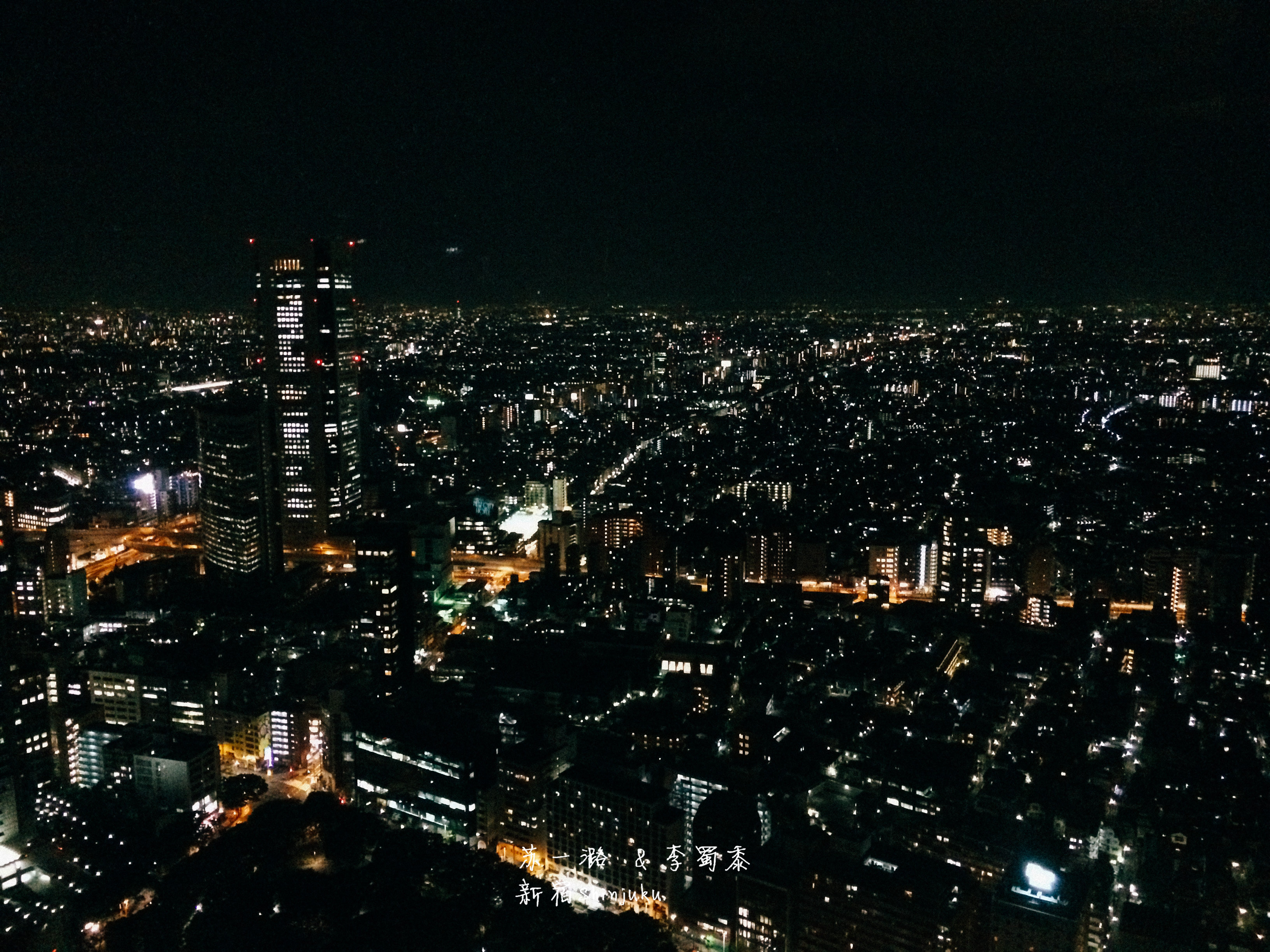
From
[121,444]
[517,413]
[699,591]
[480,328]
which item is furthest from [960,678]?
[480,328]

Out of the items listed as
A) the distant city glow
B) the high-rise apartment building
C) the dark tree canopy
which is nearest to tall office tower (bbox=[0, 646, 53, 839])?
the dark tree canopy

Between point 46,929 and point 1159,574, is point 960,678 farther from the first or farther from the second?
point 46,929

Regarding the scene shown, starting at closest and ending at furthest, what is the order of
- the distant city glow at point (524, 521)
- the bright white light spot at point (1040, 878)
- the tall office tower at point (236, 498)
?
the bright white light spot at point (1040, 878)
the tall office tower at point (236, 498)
the distant city glow at point (524, 521)

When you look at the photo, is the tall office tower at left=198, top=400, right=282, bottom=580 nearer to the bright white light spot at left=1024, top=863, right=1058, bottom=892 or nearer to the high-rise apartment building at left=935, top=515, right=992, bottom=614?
the high-rise apartment building at left=935, top=515, right=992, bottom=614

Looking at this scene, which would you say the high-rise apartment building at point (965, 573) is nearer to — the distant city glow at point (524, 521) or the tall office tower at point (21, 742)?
the distant city glow at point (524, 521)

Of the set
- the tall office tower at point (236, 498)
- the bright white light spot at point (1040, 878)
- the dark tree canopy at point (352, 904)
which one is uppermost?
the tall office tower at point (236, 498)

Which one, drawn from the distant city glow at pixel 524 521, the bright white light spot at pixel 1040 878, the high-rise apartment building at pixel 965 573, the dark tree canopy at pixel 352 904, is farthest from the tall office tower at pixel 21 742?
the high-rise apartment building at pixel 965 573
